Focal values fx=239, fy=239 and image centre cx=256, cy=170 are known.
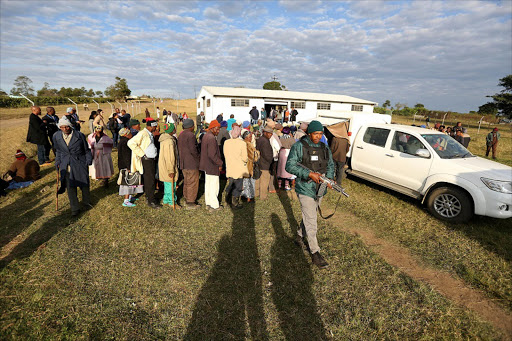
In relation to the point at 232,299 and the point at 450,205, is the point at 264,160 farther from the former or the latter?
the point at 450,205

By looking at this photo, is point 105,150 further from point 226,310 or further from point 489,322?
point 489,322

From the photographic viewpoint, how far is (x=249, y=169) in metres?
5.79

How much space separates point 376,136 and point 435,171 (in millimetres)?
1926

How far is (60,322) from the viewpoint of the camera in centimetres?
274

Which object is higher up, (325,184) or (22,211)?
(325,184)

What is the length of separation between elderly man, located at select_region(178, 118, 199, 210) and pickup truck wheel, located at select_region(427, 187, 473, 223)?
543 cm

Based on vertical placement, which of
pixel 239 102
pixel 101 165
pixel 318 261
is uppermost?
pixel 239 102

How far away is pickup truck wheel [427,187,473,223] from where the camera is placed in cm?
492

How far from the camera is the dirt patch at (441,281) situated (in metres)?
2.94

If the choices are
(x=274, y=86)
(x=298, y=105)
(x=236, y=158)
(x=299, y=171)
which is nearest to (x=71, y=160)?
(x=236, y=158)

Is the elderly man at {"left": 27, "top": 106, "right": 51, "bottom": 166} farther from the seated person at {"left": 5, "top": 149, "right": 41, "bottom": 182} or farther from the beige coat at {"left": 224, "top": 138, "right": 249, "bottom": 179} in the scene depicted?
the beige coat at {"left": 224, "top": 138, "right": 249, "bottom": 179}

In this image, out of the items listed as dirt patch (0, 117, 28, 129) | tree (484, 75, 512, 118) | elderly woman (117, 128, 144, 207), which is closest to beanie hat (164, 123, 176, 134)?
elderly woman (117, 128, 144, 207)

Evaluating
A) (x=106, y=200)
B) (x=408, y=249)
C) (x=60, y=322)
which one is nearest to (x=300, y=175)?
(x=408, y=249)

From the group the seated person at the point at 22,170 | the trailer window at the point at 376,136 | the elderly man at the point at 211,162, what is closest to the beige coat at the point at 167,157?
the elderly man at the point at 211,162
